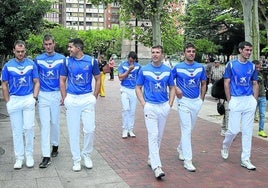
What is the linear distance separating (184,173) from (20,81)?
2.90 meters

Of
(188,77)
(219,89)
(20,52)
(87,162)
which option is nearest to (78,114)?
Answer: (87,162)

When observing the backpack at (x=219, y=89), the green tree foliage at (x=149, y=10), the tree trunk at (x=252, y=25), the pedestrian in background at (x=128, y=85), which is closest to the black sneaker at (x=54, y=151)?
the pedestrian in background at (x=128, y=85)

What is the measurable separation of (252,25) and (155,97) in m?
6.65

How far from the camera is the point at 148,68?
6.32 meters

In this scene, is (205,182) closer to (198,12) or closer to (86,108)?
(86,108)

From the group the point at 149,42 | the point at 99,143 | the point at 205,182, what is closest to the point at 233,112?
the point at 205,182

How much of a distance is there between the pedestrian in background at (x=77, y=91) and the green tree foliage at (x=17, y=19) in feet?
26.1

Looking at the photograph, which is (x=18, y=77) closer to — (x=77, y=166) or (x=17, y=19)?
(x=77, y=166)

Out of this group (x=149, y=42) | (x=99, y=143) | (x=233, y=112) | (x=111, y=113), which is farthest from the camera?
(x=149, y=42)

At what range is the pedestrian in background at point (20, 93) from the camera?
21.2ft

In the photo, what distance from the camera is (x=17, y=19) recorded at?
14188 mm

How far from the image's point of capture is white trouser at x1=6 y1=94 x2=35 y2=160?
647 cm

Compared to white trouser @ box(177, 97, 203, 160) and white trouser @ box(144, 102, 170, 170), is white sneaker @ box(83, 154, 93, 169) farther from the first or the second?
white trouser @ box(177, 97, 203, 160)

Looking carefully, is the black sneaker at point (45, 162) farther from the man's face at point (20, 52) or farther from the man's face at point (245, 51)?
the man's face at point (245, 51)
